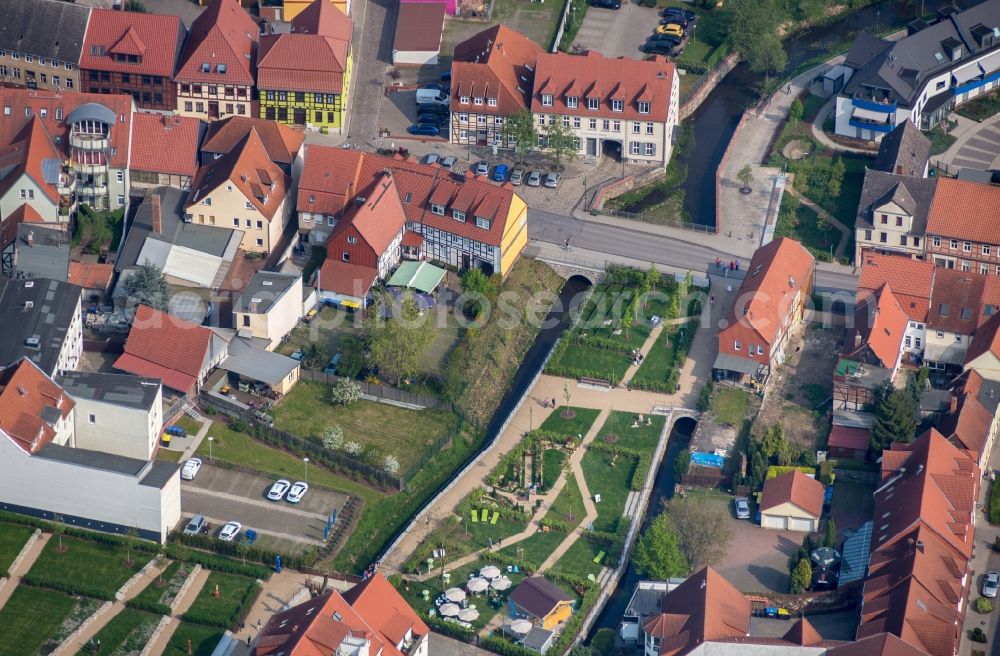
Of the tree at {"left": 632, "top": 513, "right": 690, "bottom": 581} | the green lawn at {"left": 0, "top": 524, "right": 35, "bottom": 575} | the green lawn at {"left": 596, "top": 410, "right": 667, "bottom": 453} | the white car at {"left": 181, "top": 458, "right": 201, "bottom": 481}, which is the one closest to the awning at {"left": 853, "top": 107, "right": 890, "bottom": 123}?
the green lawn at {"left": 596, "top": 410, "right": 667, "bottom": 453}

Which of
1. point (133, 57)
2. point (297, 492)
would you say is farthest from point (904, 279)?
point (133, 57)

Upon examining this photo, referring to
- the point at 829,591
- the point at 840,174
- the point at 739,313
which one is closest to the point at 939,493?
the point at 829,591

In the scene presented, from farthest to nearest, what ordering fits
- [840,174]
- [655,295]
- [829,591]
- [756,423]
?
[840,174] < [655,295] < [756,423] < [829,591]

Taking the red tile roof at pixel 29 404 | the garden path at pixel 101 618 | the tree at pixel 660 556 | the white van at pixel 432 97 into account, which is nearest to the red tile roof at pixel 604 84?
the white van at pixel 432 97

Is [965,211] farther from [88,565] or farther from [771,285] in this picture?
[88,565]

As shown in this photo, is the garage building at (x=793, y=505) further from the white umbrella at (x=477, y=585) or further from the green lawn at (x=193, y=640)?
the green lawn at (x=193, y=640)

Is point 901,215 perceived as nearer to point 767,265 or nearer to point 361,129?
point 767,265
